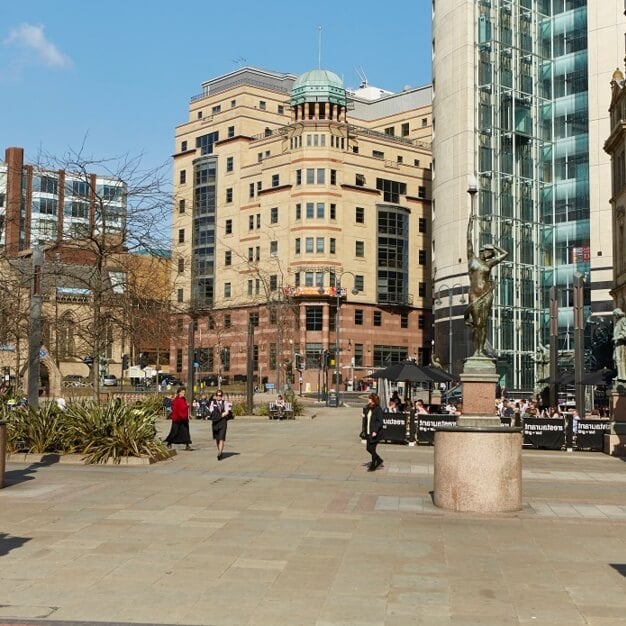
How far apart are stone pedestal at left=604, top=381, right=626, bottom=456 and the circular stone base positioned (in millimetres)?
14465

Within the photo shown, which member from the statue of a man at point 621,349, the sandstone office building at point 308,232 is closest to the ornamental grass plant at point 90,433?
the statue of a man at point 621,349

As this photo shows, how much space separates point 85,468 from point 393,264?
81.5 m

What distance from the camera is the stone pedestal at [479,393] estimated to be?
1432 cm

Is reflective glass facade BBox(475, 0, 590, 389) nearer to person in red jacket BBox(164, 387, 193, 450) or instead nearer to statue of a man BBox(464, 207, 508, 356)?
person in red jacket BBox(164, 387, 193, 450)

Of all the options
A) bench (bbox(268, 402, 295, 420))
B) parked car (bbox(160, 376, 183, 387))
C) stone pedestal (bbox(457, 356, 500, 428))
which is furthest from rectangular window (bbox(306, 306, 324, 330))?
stone pedestal (bbox(457, 356, 500, 428))

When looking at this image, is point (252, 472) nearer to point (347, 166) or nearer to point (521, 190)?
point (521, 190)

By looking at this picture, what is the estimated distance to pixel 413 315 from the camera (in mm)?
100625

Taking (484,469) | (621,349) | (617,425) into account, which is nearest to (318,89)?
(621,349)

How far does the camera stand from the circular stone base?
13.8 metres

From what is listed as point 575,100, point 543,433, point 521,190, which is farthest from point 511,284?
point 543,433

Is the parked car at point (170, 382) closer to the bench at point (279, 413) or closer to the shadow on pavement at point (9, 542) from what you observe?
the bench at point (279, 413)

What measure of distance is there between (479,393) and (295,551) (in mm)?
5739

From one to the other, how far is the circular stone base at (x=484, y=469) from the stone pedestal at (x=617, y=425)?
1447 centimetres

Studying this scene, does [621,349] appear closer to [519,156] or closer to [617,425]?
[617,425]
